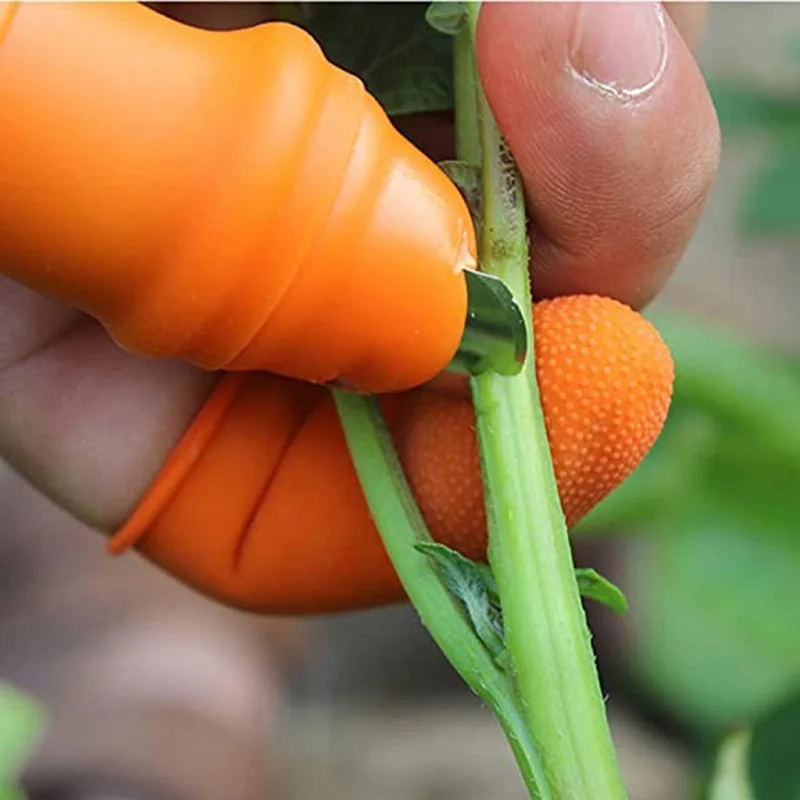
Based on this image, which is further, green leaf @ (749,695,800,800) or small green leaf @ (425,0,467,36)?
green leaf @ (749,695,800,800)

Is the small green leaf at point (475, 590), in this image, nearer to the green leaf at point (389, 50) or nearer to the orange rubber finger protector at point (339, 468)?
the orange rubber finger protector at point (339, 468)

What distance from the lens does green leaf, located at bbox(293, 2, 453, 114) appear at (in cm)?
47

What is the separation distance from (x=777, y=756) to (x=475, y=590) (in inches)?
10.0

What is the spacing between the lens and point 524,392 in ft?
1.18

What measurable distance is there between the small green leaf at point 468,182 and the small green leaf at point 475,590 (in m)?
0.09

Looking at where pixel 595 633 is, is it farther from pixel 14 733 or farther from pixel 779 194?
pixel 14 733

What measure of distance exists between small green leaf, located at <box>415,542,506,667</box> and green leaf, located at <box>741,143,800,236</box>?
1.39ft

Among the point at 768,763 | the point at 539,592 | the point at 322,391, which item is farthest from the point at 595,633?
the point at 539,592

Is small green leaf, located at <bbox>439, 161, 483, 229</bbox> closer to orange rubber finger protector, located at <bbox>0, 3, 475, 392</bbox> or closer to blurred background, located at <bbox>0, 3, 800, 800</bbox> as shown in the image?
orange rubber finger protector, located at <bbox>0, 3, 475, 392</bbox>

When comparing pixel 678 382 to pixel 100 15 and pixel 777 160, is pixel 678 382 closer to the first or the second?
pixel 777 160

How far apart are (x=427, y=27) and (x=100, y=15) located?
189 millimetres

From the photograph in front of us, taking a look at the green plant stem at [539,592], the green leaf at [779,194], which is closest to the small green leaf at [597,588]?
the green plant stem at [539,592]

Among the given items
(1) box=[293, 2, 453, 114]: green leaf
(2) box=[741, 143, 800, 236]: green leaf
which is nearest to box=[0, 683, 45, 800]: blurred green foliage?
(1) box=[293, 2, 453, 114]: green leaf

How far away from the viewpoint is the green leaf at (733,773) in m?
0.57
